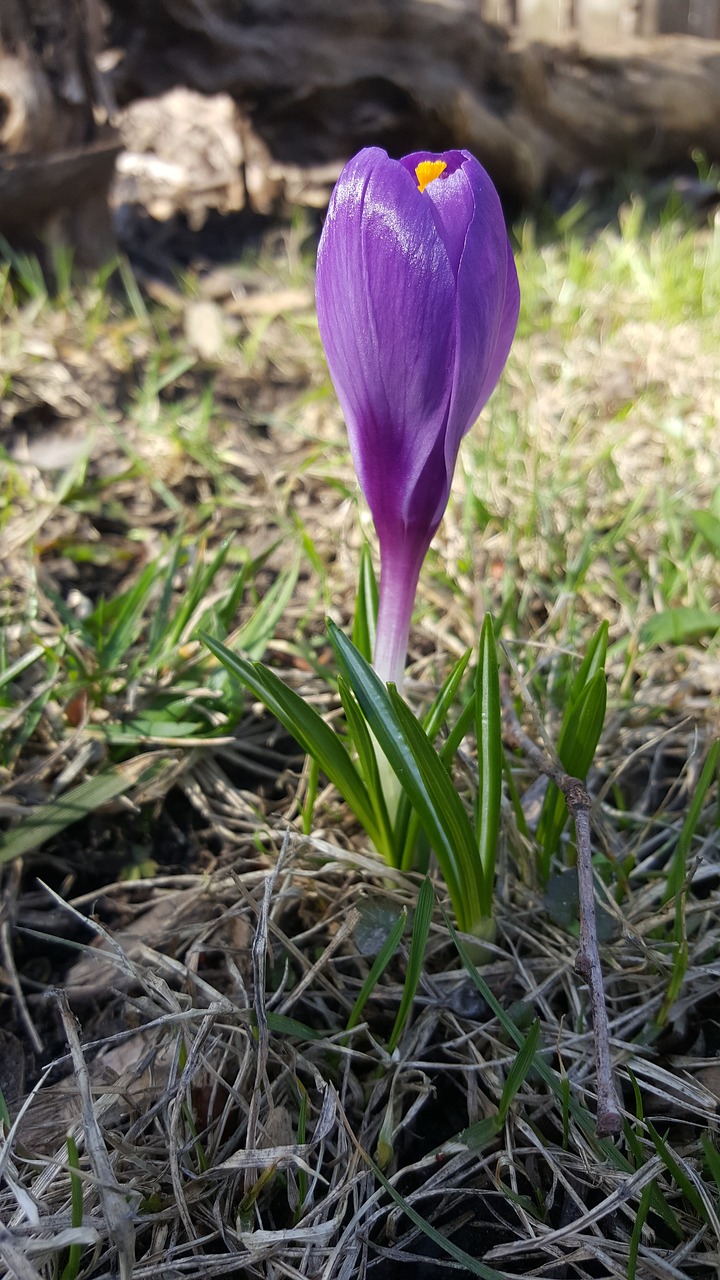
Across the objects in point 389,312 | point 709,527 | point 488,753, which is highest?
point 389,312

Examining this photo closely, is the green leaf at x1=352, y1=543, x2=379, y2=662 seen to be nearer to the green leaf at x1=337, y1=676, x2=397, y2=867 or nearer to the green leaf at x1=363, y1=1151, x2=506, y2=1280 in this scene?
the green leaf at x1=337, y1=676, x2=397, y2=867

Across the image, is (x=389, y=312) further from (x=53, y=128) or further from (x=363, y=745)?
(x=53, y=128)

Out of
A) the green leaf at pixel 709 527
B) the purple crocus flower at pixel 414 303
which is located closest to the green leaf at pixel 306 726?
the purple crocus flower at pixel 414 303

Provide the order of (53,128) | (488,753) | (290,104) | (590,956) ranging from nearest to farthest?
(590,956) < (488,753) < (53,128) < (290,104)

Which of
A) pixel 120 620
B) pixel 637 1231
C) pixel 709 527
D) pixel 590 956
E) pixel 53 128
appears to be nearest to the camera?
pixel 637 1231

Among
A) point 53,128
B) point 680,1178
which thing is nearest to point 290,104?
point 53,128

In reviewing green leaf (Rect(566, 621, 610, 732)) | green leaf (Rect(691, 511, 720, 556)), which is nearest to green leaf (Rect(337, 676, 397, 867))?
green leaf (Rect(566, 621, 610, 732))
